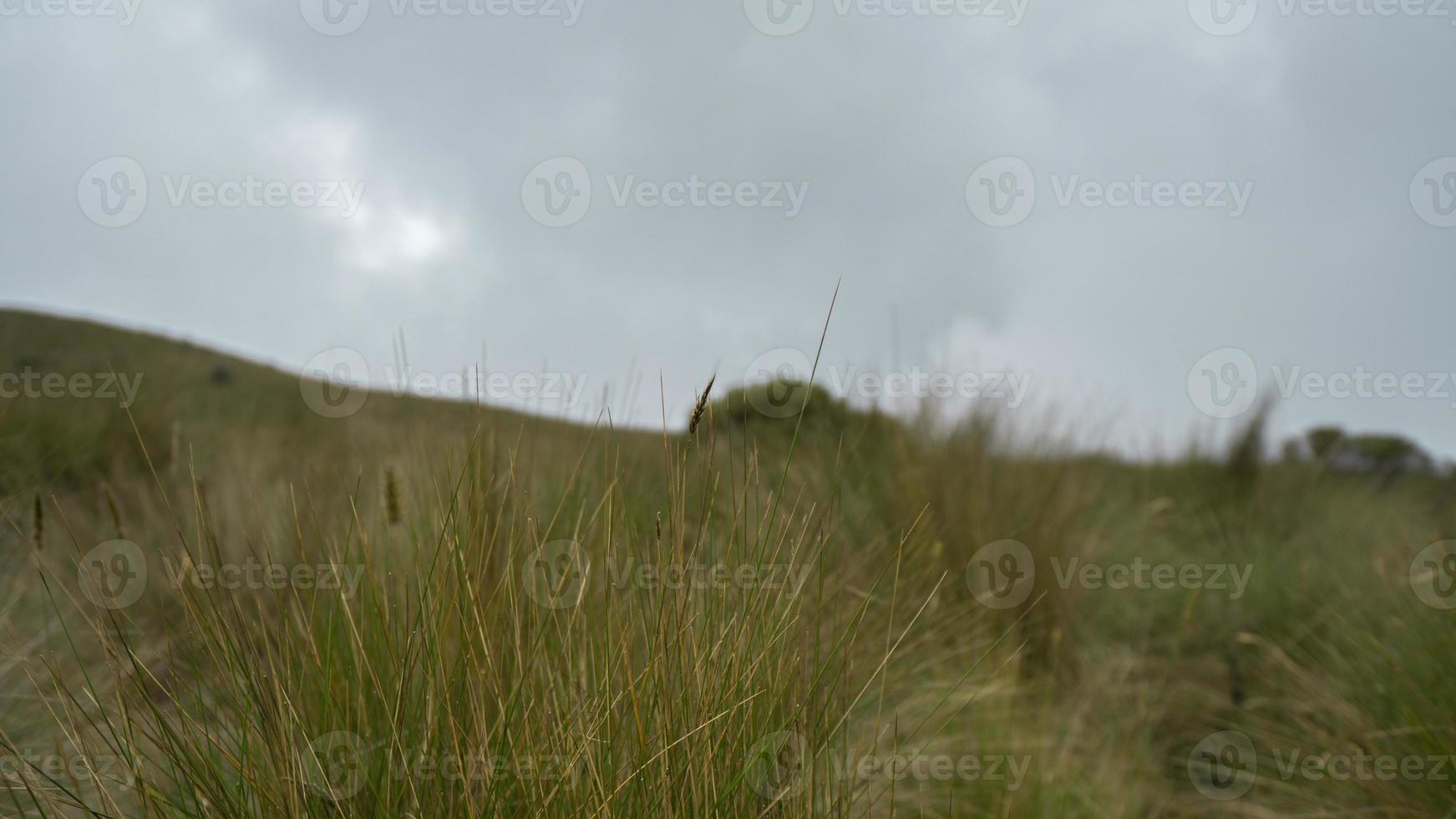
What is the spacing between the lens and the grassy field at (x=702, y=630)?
1257 mm

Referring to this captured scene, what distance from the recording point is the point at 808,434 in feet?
14.5

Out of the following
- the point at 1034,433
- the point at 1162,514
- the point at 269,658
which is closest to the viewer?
the point at 269,658

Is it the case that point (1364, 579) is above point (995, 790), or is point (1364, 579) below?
above

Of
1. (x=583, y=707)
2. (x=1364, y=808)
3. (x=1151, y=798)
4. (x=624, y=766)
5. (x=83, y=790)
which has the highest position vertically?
(x=583, y=707)

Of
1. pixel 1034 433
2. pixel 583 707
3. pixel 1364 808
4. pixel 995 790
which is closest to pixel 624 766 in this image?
pixel 583 707

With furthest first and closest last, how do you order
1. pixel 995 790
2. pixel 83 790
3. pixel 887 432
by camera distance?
1. pixel 887 432
2. pixel 995 790
3. pixel 83 790

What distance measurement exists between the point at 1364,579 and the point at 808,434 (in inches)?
113

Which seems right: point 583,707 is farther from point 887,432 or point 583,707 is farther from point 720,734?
point 887,432

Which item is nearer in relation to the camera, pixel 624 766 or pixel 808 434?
pixel 624 766

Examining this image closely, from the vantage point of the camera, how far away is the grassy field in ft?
4.12

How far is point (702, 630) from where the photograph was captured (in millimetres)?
1418

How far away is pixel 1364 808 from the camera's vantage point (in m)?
2.27

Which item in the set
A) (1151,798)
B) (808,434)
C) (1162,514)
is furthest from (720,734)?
(1162,514)

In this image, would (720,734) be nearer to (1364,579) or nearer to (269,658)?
(269,658)
